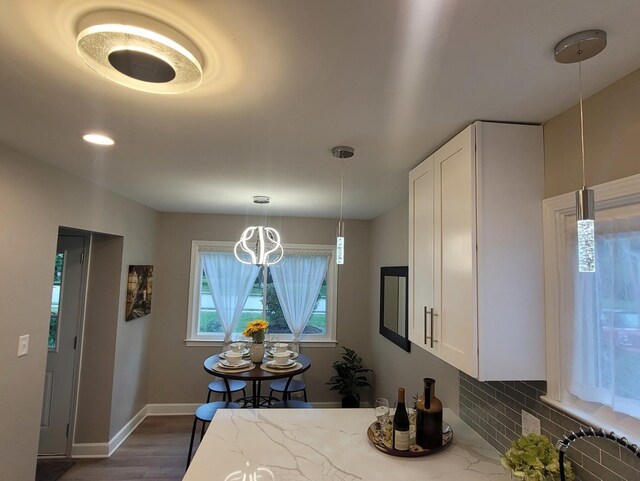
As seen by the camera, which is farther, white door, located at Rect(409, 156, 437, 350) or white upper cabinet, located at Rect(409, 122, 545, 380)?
white door, located at Rect(409, 156, 437, 350)

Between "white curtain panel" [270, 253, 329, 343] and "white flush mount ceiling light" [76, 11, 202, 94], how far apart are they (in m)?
3.65

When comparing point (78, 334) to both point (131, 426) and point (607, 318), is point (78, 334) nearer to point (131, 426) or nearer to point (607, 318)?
point (131, 426)

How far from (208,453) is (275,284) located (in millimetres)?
3118

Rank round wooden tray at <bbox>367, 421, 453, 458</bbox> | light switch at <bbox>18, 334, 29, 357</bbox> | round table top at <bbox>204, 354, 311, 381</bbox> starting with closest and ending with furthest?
round wooden tray at <bbox>367, 421, 453, 458</bbox> < light switch at <bbox>18, 334, 29, 357</bbox> < round table top at <bbox>204, 354, 311, 381</bbox>

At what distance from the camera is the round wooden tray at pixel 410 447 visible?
1604 mm

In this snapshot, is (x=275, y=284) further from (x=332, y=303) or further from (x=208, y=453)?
(x=208, y=453)

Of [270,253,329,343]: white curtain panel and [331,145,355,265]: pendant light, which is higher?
[331,145,355,265]: pendant light

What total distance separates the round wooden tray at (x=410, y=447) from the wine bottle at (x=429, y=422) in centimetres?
3

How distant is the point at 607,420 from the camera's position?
121 cm

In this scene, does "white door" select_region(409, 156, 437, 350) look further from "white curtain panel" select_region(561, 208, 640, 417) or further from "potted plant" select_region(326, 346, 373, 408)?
"potted plant" select_region(326, 346, 373, 408)

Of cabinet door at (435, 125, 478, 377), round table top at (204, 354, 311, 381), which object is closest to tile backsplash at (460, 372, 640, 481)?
cabinet door at (435, 125, 478, 377)

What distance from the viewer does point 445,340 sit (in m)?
1.69

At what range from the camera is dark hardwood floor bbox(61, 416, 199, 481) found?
3.02 meters

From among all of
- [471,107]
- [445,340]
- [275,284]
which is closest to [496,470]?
[445,340]
